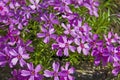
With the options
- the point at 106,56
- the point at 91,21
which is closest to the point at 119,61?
the point at 106,56

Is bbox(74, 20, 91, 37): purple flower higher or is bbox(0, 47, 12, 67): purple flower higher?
bbox(74, 20, 91, 37): purple flower

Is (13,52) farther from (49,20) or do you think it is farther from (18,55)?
(49,20)

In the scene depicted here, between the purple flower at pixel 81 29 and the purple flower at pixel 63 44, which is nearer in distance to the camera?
the purple flower at pixel 63 44

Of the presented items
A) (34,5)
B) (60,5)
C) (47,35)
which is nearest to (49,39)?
(47,35)

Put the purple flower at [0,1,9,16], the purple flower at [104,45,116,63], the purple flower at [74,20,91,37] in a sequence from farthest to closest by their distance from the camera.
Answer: the purple flower at [0,1,9,16] < the purple flower at [74,20,91,37] < the purple flower at [104,45,116,63]

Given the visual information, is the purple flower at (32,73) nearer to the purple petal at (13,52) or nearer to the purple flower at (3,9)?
the purple petal at (13,52)

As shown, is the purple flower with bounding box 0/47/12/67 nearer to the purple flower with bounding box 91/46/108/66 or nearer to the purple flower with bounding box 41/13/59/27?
the purple flower with bounding box 41/13/59/27

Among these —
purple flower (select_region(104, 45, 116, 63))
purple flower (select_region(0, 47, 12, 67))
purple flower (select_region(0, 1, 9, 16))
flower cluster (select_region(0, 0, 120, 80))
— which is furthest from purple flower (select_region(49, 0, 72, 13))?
purple flower (select_region(0, 47, 12, 67))

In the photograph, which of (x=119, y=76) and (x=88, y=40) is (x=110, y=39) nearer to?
(x=88, y=40)

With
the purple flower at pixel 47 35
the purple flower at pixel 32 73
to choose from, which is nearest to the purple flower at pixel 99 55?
the purple flower at pixel 47 35
